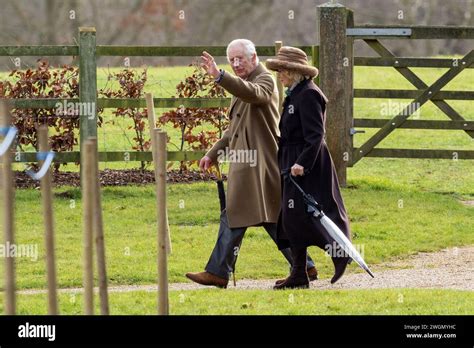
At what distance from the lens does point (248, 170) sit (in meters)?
10.1

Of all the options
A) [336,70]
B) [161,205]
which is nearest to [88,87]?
[336,70]

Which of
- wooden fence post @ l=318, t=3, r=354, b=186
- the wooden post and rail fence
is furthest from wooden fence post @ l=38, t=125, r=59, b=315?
wooden fence post @ l=318, t=3, r=354, b=186

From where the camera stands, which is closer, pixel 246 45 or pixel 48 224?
pixel 48 224

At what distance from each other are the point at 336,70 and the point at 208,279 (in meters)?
5.46

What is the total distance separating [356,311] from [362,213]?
5.25 meters

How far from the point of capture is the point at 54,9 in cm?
2184

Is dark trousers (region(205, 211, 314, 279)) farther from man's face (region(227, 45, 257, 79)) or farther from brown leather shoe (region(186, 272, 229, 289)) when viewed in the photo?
man's face (region(227, 45, 257, 79))

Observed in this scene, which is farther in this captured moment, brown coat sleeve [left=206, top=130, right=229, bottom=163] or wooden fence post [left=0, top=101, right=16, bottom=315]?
brown coat sleeve [left=206, top=130, right=229, bottom=163]

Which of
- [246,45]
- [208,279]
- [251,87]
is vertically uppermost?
[246,45]

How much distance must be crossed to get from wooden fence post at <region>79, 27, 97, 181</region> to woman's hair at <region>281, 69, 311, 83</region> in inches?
190

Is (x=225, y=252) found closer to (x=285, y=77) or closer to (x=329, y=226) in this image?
(x=329, y=226)

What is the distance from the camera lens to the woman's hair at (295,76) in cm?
990

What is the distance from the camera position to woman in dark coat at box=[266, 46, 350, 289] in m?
9.79

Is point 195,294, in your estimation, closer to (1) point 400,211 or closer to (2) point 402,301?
(2) point 402,301
